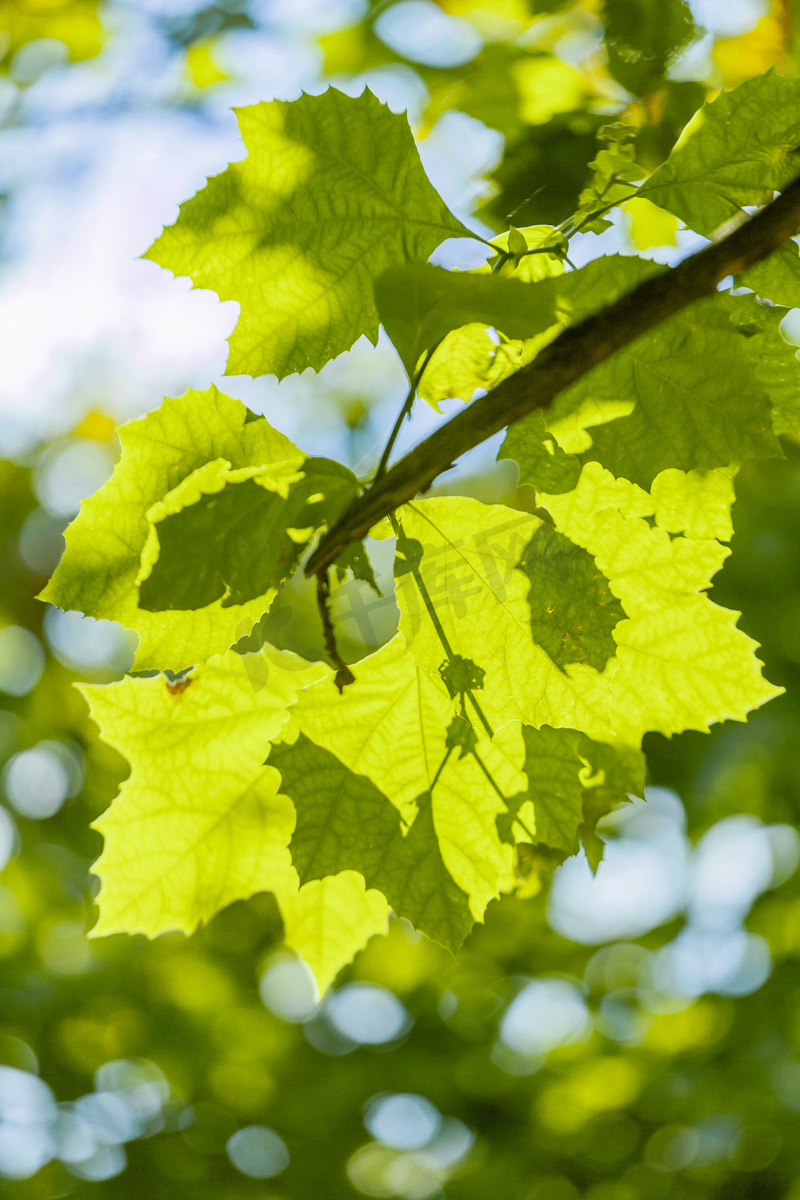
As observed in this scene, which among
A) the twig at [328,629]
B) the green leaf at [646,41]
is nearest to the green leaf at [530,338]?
the twig at [328,629]

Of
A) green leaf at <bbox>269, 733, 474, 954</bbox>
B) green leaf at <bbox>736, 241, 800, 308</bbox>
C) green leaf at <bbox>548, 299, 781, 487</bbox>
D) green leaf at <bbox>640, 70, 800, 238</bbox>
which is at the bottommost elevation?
green leaf at <bbox>269, 733, 474, 954</bbox>

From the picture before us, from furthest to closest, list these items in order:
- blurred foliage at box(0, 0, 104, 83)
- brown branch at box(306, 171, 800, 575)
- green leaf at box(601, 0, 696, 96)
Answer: blurred foliage at box(0, 0, 104, 83) → green leaf at box(601, 0, 696, 96) → brown branch at box(306, 171, 800, 575)

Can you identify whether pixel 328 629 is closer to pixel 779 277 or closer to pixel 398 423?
pixel 398 423

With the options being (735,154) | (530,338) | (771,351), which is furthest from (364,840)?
(735,154)

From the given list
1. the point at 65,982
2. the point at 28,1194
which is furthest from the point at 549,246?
the point at 28,1194

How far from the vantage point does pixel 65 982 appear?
4.62 meters

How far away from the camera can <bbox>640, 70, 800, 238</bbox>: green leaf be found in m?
0.77

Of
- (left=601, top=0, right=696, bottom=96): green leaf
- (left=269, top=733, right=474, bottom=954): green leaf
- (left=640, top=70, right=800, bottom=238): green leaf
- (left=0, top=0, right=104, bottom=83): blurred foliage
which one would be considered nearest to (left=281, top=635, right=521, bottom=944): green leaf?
(left=269, top=733, right=474, bottom=954): green leaf

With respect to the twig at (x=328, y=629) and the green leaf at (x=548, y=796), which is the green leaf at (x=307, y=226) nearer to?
the twig at (x=328, y=629)

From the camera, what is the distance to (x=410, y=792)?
3.17 ft

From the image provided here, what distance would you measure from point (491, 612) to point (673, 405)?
274 mm

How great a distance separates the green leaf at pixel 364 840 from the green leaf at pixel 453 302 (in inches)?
20.7

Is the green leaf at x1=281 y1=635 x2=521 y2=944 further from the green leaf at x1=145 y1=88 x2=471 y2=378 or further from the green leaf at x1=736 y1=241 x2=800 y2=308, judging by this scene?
the green leaf at x1=736 y1=241 x2=800 y2=308

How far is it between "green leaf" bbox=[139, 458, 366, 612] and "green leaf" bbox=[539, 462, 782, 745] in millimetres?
247
